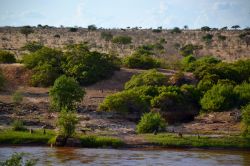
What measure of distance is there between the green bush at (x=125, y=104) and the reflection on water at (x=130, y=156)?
1328 centimetres

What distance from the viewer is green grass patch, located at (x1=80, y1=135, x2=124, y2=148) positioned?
159 ft

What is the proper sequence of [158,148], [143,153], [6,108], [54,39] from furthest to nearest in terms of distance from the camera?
[54,39], [6,108], [158,148], [143,153]

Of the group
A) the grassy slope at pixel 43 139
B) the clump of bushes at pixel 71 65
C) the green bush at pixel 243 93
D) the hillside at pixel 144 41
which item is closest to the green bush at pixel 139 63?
the clump of bushes at pixel 71 65

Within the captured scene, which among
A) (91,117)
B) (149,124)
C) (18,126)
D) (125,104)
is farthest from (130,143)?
(125,104)

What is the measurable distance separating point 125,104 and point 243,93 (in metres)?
14.8

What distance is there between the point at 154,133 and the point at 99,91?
20197 millimetres

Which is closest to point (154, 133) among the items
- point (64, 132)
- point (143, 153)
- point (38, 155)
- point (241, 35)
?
point (143, 153)

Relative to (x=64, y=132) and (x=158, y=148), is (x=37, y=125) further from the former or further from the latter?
(x=158, y=148)

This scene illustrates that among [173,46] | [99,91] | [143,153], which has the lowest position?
[143,153]

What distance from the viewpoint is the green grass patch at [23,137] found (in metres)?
48.0

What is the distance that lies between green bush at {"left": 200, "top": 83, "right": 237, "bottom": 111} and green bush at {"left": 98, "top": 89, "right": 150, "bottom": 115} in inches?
285

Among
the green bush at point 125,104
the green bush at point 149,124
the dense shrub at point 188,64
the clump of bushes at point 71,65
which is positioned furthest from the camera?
the dense shrub at point 188,64

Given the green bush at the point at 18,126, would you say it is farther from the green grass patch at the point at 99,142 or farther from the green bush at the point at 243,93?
the green bush at the point at 243,93

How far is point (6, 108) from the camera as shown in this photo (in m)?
60.1
